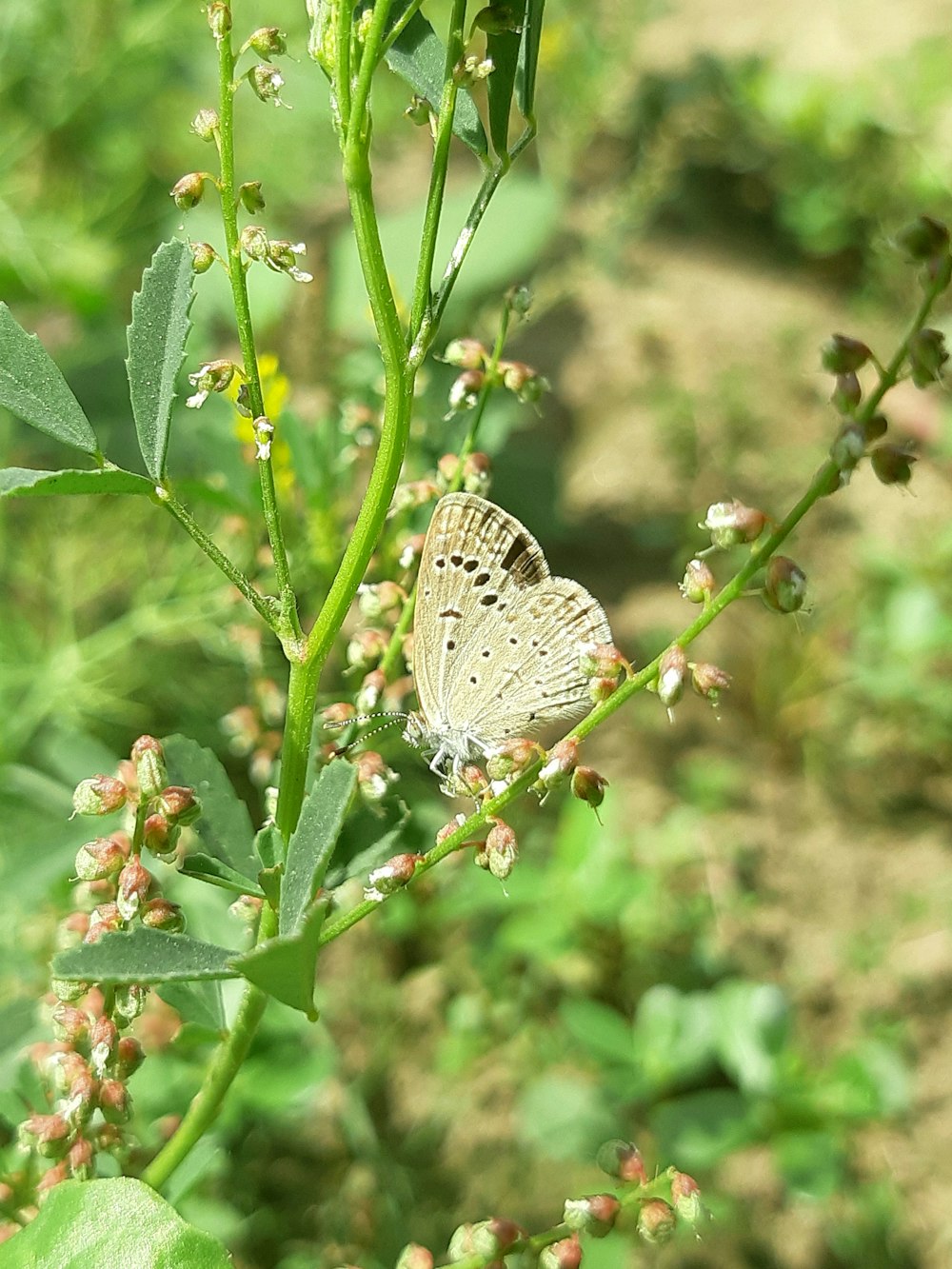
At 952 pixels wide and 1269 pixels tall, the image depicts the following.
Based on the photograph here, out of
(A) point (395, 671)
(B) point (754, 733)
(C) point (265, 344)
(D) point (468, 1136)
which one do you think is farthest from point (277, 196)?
(A) point (395, 671)

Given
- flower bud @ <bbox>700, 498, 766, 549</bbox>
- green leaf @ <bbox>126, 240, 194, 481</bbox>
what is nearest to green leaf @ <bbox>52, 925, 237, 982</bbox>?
green leaf @ <bbox>126, 240, 194, 481</bbox>

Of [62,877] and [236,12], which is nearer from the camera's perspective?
[62,877]

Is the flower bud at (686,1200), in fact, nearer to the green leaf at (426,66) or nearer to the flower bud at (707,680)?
the flower bud at (707,680)

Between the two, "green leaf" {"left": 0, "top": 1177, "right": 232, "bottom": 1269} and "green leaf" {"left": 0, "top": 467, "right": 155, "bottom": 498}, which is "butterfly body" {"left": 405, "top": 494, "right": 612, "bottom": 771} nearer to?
"green leaf" {"left": 0, "top": 467, "right": 155, "bottom": 498}

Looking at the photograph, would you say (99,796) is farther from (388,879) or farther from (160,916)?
(388,879)

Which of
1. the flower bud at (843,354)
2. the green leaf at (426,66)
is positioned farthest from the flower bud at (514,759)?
the green leaf at (426,66)

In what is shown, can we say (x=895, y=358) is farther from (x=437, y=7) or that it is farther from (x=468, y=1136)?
(x=437, y=7)

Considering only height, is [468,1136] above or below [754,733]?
below
